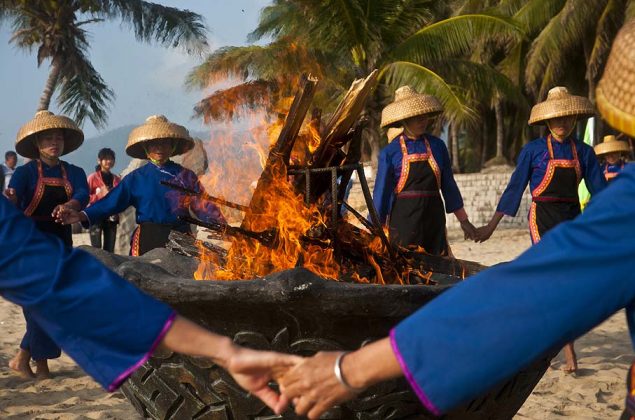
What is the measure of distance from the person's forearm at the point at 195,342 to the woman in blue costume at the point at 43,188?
3685 millimetres

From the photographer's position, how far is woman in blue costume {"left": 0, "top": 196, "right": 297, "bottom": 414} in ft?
5.38

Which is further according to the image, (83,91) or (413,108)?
(83,91)

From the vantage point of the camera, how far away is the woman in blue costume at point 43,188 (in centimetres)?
525

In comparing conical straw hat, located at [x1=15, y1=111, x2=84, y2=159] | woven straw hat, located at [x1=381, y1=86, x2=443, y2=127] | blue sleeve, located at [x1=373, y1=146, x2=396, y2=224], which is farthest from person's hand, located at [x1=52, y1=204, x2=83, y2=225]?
woven straw hat, located at [x1=381, y1=86, x2=443, y2=127]

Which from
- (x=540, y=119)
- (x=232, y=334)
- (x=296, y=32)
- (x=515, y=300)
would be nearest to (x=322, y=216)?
(x=232, y=334)

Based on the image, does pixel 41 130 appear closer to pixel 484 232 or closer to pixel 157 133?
pixel 157 133

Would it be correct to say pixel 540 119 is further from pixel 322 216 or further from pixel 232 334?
pixel 232 334

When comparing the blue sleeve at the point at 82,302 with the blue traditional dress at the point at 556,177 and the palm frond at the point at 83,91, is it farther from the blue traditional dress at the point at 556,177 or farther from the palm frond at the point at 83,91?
the palm frond at the point at 83,91

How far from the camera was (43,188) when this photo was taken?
542cm

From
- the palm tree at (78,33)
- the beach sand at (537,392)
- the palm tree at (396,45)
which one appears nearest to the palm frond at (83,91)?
the palm tree at (78,33)

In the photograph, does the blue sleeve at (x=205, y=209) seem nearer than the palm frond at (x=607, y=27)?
Yes

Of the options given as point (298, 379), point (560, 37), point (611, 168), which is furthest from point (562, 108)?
point (560, 37)

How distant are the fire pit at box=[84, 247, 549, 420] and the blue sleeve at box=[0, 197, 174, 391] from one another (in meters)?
0.59

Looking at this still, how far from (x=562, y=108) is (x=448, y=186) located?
941 mm
